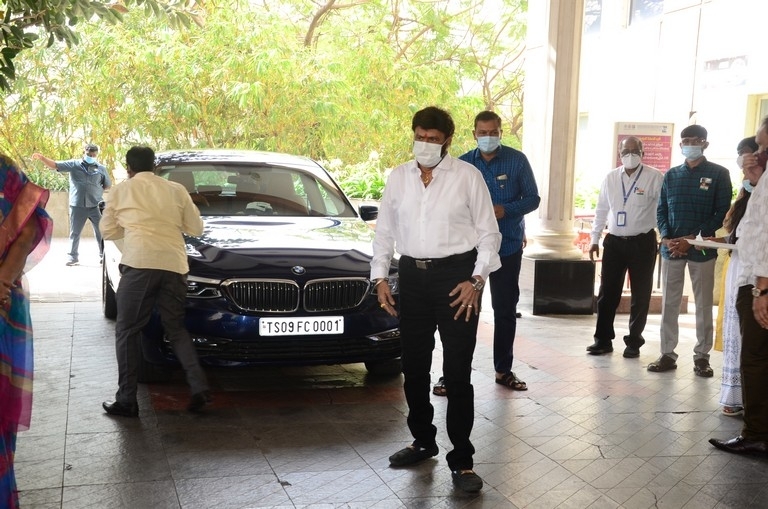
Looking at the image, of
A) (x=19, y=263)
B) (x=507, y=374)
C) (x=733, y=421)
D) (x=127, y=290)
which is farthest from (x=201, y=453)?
(x=733, y=421)

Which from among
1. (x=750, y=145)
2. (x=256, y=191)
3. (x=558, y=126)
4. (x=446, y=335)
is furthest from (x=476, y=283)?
(x=558, y=126)

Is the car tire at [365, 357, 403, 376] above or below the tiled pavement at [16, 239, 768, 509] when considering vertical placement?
above

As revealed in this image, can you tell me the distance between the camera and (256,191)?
25.9 feet

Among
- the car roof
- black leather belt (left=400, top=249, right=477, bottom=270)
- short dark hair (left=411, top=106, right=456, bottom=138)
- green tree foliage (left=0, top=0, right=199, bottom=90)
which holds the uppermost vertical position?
green tree foliage (left=0, top=0, right=199, bottom=90)

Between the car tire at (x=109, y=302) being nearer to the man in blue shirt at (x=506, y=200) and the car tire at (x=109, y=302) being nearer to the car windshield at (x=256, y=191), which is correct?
the car windshield at (x=256, y=191)

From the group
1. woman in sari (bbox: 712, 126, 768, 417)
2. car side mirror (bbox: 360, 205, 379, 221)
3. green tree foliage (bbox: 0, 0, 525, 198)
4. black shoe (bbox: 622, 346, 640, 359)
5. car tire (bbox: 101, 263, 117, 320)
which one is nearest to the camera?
woman in sari (bbox: 712, 126, 768, 417)

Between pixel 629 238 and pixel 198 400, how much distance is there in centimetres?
412

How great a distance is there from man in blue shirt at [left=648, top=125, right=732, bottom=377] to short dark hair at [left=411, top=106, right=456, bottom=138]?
3311 millimetres

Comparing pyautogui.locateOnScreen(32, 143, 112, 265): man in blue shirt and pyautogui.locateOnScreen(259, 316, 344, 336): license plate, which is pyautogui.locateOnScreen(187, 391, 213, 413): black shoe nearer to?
pyautogui.locateOnScreen(259, 316, 344, 336): license plate

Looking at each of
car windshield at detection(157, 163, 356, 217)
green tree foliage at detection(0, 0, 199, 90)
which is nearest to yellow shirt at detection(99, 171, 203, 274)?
green tree foliage at detection(0, 0, 199, 90)

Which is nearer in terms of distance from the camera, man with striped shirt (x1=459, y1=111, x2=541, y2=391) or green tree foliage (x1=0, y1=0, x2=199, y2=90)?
green tree foliage (x1=0, y1=0, x2=199, y2=90)

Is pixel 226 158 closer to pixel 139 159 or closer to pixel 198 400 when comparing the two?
pixel 139 159

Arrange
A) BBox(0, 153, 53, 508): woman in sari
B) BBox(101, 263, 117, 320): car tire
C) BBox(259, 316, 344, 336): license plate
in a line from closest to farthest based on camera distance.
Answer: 1. BBox(0, 153, 53, 508): woman in sari
2. BBox(259, 316, 344, 336): license plate
3. BBox(101, 263, 117, 320): car tire

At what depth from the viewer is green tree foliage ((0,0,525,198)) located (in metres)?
18.7
